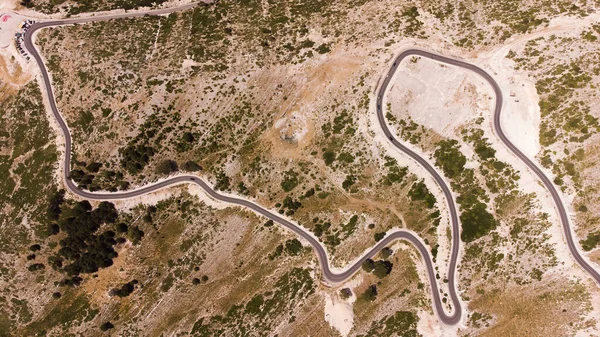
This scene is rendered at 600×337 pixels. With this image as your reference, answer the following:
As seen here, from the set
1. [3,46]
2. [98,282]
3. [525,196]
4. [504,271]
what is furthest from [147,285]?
[525,196]

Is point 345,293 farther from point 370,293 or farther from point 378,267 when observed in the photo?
point 378,267

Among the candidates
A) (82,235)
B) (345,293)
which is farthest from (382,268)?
(82,235)

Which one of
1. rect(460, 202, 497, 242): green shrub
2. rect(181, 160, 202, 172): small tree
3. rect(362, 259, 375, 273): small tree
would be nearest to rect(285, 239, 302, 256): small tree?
rect(362, 259, 375, 273): small tree

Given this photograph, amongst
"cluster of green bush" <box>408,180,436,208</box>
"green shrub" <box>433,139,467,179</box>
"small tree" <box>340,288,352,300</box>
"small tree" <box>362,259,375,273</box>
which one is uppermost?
"green shrub" <box>433,139,467,179</box>

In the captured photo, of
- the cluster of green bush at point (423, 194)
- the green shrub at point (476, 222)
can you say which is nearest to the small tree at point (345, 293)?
the cluster of green bush at point (423, 194)

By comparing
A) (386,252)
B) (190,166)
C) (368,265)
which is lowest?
(368,265)

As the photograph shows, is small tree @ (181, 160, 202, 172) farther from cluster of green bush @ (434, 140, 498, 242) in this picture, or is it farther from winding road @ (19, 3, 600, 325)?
cluster of green bush @ (434, 140, 498, 242)

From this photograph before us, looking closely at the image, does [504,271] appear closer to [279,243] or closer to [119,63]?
[279,243]

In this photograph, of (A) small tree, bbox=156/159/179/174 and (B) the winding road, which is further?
(A) small tree, bbox=156/159/179/174

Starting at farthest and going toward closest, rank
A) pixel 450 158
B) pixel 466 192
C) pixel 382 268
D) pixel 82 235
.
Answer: pixel 82 235
pixel 382 268
pixel 466 192
pixel 450 158

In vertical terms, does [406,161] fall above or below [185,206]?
below

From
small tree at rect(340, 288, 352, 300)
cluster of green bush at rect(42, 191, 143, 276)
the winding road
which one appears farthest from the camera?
cluster of green bush at rect(42, 191, 143, 276)
